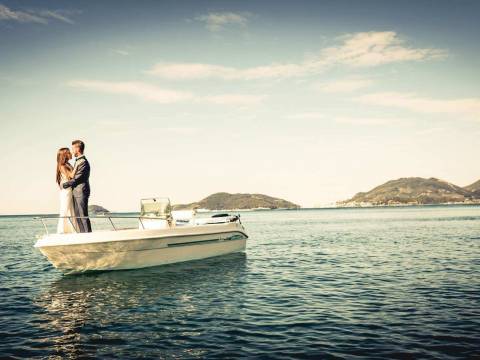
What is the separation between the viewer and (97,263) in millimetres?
14648

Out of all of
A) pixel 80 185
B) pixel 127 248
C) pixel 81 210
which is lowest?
pixel 127 248

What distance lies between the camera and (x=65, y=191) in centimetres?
1332

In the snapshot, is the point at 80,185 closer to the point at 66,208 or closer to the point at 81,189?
the point at 81,189

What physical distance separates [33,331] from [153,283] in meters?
5.52

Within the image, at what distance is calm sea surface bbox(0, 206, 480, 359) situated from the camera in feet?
23.1

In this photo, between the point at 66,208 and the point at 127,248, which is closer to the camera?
the point at 66,208

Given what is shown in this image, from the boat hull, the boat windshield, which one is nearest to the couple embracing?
the boat hull

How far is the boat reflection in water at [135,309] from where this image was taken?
734cm

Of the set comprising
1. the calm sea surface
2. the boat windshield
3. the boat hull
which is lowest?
the calm sea surface

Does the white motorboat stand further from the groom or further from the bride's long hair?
the bride's long hair

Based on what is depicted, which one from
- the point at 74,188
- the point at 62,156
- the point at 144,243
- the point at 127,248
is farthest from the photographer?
the point at 144,243

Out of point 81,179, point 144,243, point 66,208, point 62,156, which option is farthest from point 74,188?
point 144,243

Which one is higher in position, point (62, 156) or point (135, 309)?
point (62, 156)

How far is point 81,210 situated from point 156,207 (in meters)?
4.51
